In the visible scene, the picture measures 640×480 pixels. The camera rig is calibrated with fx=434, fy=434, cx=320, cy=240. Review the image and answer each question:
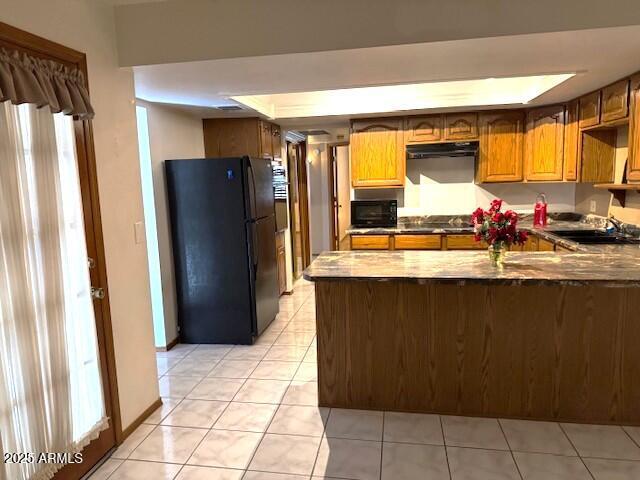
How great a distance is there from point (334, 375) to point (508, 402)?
1065mm

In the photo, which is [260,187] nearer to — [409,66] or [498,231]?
[409,66]

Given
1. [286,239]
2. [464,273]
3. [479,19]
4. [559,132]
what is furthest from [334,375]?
[559,132]

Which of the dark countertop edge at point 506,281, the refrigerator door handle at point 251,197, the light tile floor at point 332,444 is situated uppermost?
the refrigerator door handle at point 251,197

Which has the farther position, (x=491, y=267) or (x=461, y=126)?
(x=461, y=126)

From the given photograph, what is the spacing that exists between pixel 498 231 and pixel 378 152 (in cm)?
252

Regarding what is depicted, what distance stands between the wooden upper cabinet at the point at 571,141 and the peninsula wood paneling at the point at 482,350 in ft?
6.90

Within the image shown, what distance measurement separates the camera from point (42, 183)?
6.17 feet

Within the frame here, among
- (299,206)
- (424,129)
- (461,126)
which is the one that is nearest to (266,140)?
(424,129)

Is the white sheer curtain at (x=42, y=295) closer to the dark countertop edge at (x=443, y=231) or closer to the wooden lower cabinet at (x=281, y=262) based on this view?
the wooden lower cabinet at (x=281, y=262)

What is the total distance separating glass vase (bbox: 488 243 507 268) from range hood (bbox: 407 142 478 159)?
230 cm

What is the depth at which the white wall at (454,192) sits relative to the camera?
16.2 feet

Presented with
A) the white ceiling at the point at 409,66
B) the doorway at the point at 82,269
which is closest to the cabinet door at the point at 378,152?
the white ceiling at the point at 409,66

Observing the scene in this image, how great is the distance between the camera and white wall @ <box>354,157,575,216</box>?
194 inches

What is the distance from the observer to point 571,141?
13.6 ft
